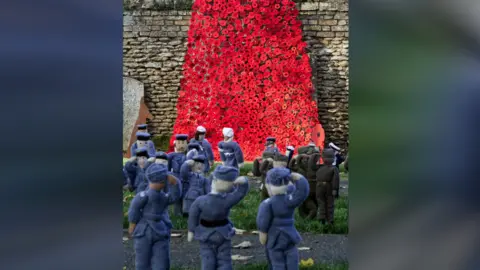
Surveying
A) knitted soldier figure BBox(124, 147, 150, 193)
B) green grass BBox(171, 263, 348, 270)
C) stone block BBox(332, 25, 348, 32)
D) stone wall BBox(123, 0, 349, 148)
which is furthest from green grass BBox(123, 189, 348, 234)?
stone block BBox(332, 25, 348, 32)

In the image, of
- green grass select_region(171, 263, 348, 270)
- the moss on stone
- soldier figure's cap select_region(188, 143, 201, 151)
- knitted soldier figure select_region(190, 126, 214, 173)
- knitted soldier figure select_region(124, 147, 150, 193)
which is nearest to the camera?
green grass select_region(171, 263, 348, 270)

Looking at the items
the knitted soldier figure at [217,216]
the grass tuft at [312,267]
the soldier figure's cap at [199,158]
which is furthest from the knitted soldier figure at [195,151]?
the knitted soldier figure at [217,216]

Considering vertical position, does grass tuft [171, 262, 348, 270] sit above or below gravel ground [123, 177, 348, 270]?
above

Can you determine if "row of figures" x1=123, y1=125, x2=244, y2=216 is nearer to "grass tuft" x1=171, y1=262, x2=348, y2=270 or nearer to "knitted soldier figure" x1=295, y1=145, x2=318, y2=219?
"knitted soldier figure" x1=295, y1=145, x2=318, y2=219

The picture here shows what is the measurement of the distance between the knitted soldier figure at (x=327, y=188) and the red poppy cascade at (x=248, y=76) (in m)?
1.24

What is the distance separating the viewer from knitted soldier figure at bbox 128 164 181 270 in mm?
2945

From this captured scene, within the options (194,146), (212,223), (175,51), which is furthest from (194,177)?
(175,51)

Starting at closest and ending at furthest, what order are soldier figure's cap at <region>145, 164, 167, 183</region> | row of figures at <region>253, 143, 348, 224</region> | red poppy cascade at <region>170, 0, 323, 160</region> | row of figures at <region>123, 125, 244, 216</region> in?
soldier figure's cap at <region>145, 164, 167, 183</region>, row of figures at <region>123, 125, 244, 216</region>, row of figures at <region>253, 143, 348, 224</region>, red poppy cascade at <region>170, 0, 323, 160</region>

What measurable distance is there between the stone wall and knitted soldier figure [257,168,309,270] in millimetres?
3854

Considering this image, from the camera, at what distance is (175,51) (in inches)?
268
